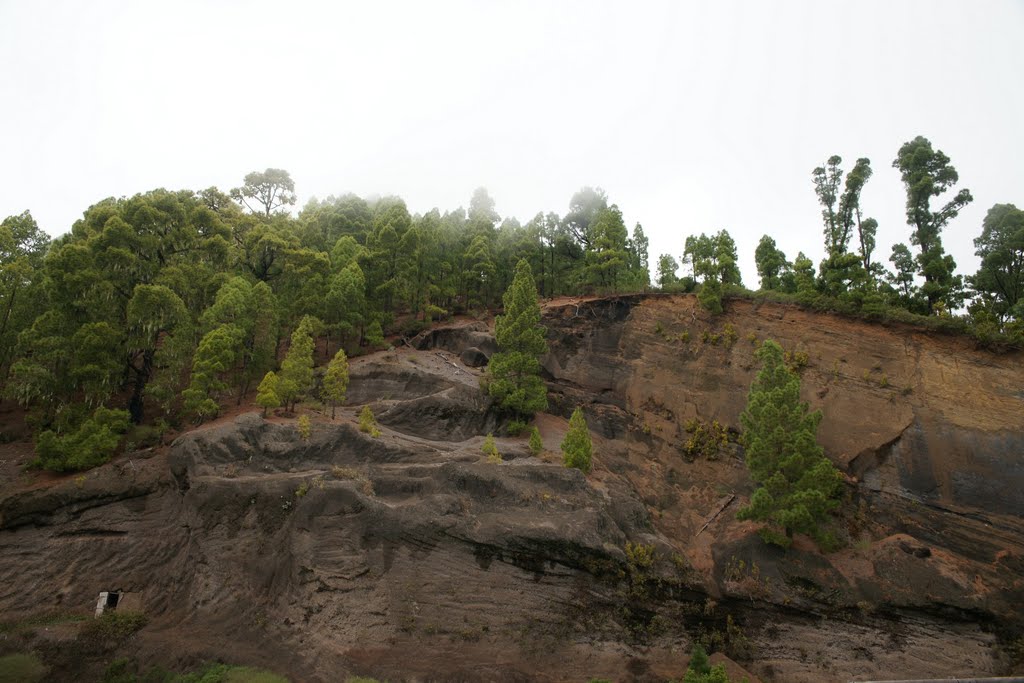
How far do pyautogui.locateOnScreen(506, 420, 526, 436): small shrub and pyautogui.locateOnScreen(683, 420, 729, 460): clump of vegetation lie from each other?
30.9ft

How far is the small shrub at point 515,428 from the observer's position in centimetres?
3072

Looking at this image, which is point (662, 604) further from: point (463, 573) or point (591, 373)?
point (591, 373)

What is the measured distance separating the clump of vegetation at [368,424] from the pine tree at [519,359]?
711cm

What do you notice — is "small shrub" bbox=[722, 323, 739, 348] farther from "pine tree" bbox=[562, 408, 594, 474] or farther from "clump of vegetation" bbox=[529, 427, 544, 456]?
"clump of vegetation" bbox=[529, 427, 544, 456]

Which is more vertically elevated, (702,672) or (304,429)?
(304,429)

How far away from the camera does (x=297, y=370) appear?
2700 cm

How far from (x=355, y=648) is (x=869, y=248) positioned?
38.7 m

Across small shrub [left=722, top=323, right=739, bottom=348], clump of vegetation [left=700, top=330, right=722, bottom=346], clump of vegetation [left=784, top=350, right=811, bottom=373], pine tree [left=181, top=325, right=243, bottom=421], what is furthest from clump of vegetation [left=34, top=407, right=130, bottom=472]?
clump of vegetation [left=784, top=350, right=811, bottom=373]

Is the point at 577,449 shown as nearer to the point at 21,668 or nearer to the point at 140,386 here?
the point at 21,668

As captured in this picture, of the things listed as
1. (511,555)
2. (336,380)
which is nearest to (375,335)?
(336,380)

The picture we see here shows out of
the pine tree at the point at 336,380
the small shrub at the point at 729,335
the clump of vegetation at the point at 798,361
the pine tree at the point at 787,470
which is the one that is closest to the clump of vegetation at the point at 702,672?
the pine tree at the point at 787,470

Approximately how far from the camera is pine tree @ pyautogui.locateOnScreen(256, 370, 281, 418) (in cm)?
2583

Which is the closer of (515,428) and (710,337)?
(515,428)

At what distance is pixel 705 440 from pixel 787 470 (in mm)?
7471
